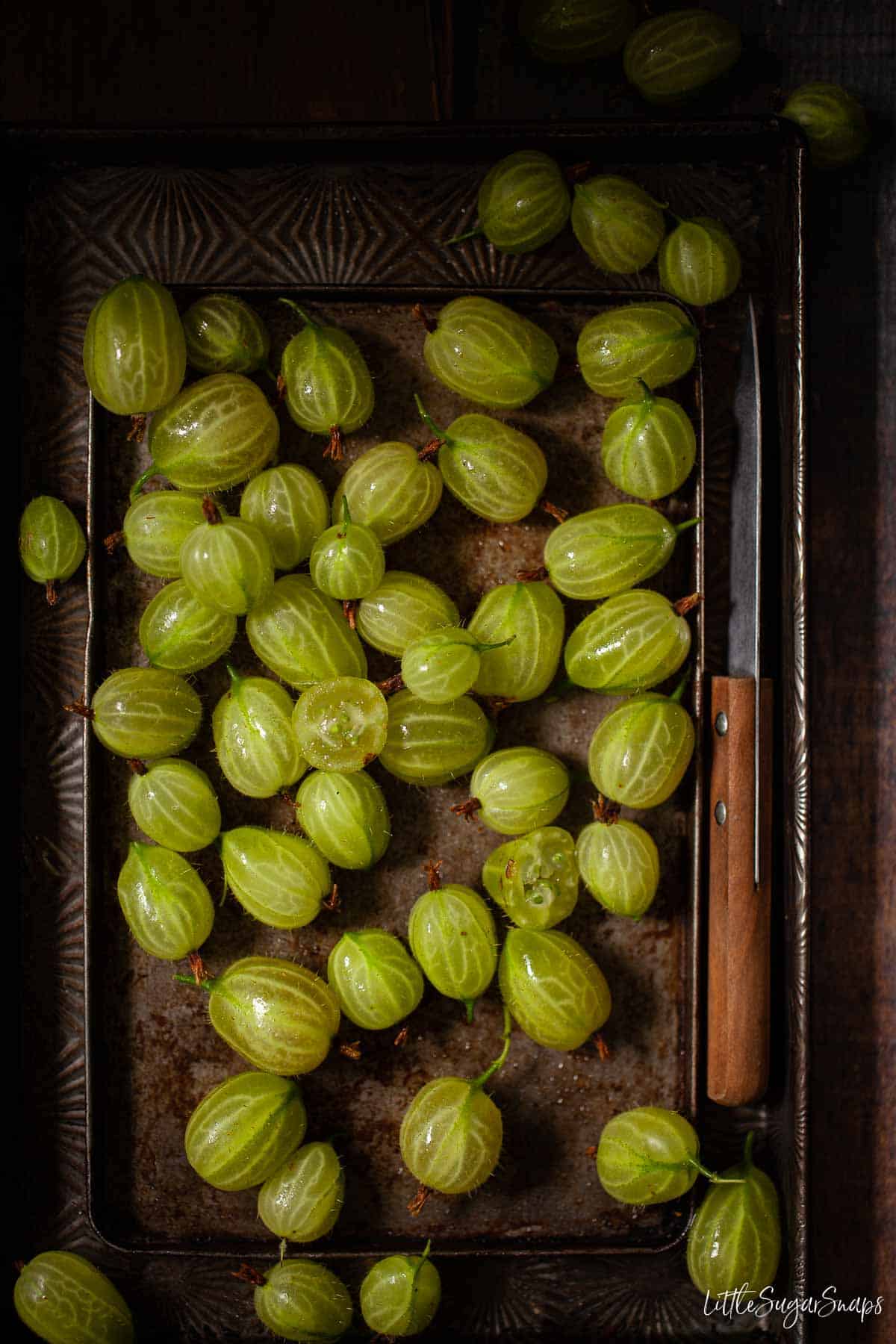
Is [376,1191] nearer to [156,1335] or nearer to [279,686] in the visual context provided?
[156,1335]

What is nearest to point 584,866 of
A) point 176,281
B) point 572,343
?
point 572,343

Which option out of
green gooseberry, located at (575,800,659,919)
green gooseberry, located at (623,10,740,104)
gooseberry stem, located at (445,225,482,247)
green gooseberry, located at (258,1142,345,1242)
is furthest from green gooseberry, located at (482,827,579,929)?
green gooseberry, located at (623,10,740,104)

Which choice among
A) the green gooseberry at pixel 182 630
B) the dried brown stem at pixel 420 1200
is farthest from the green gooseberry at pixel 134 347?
the dried brown stem at pixel 420 1200

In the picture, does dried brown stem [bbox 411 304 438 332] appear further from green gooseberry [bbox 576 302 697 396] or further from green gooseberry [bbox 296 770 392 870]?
green gooseberry [bbox 296 770 392 870]

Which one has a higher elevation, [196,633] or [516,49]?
[516,49]

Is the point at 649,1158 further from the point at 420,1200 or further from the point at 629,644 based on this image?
the point at 629,644

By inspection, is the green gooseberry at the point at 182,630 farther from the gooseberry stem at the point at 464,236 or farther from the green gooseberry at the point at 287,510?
the gooseberry stem at the point at 464,236
